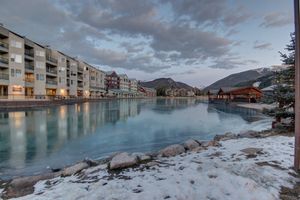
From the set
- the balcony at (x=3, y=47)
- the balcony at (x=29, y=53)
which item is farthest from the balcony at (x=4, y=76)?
the balcony at (x=29, y=53)

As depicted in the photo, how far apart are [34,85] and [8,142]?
37.6 m

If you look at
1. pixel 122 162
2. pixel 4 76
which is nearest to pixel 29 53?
pixel 4 76

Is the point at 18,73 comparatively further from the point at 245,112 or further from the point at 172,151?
the point at 172,151

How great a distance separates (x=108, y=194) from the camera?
13.3ft

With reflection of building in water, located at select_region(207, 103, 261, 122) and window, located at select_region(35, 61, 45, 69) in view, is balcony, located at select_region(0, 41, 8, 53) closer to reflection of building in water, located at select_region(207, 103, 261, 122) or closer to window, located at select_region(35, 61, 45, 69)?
window, located at select_region(35, 61, 45, 69)

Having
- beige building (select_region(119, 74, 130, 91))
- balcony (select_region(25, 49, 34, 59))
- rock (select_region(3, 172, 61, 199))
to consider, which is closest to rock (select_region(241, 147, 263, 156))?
rock (select_region(3, 172, 61, 199))

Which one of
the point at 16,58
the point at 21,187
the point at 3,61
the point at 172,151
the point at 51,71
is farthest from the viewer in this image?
the point at 51,71

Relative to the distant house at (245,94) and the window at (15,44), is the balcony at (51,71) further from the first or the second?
the distant house at (245,94)

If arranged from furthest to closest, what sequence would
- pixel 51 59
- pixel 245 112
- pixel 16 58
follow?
pixel 51 59 → pixel 16 58 → pixel 245 112

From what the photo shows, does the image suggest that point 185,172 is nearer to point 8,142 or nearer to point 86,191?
point 86,191

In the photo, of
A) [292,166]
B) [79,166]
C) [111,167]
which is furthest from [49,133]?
[292,166]

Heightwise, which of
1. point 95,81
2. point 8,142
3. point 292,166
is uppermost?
point 95,81

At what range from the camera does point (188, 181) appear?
14.6 ft

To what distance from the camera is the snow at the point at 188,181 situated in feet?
12.9
